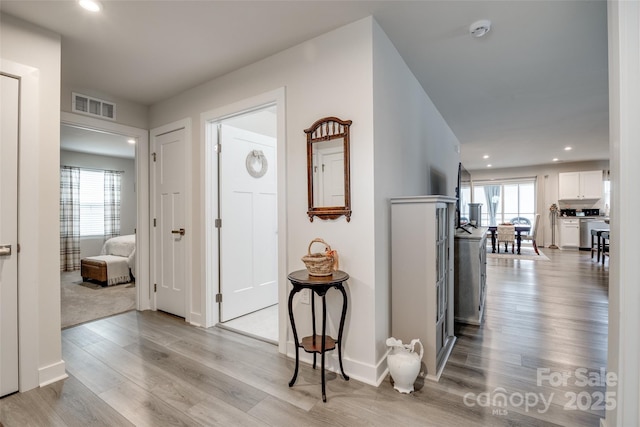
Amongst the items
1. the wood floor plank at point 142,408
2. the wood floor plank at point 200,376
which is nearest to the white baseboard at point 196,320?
the wood floor plank at point 200,376

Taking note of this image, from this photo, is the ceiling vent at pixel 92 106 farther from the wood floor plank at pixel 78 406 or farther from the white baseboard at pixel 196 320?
the wood floor plank at pixel 78 406

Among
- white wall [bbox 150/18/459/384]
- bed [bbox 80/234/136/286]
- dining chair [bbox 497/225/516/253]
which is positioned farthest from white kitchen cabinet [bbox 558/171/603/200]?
bed [bbox 80/234/136/286]

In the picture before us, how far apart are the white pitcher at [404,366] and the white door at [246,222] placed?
6.29ft

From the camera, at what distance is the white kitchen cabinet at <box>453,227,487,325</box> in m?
3.04

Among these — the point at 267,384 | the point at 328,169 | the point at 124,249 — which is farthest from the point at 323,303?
the point at 124,249

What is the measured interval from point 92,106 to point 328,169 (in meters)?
2.77

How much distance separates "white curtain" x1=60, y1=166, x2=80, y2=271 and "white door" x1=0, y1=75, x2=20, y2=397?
527 cm

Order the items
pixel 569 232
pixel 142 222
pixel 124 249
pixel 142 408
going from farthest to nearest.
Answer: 1. pixel 569 232
2. pixel 124 249
3. pixel 142 222
4. pixel 142 408

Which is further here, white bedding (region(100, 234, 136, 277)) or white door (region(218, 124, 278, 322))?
white bedding (region(100, 234, 136, 277))

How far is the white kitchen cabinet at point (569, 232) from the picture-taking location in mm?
8609

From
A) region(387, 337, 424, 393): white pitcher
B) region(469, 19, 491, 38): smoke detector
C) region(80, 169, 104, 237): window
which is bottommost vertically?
region(387, 337, 424, 393): white pitcher

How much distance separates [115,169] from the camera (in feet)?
23.1

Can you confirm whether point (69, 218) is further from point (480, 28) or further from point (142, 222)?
point (480, 28)

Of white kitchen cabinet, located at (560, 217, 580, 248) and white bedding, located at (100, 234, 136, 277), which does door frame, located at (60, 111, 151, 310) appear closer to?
white bedding, located at (100, 234, 136, 277)
